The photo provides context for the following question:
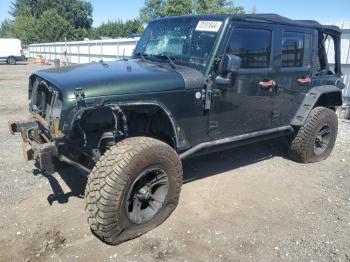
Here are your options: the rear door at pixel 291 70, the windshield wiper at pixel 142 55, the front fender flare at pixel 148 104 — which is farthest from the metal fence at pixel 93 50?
the front fender flare at pixel 148 104

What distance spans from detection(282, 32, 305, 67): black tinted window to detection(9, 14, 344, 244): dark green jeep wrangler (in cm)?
1

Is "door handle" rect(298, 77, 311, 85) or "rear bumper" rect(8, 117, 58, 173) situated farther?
"door handle" rect(298, 77, 311, 85)

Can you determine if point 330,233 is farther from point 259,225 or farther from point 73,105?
point 73,105

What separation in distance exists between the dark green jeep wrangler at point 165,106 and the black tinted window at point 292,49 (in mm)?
Answer: 14

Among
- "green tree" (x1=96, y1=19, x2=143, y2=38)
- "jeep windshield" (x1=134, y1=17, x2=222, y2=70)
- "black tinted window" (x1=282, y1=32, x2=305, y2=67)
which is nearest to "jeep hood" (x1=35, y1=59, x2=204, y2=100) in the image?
"jeep windshield" (x1=134, y1=17, x2=222, y2=70)

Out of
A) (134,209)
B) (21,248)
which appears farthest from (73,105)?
(21,248)

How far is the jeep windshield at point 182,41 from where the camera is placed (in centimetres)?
395

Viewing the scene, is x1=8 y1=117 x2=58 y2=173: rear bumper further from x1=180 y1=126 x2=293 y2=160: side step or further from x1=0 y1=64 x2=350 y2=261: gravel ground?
x1=180 y1=126 x2=293 y2=160: side step

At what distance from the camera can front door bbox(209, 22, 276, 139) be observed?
13.2 feet

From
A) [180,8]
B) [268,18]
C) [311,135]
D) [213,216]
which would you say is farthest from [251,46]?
[180,8]

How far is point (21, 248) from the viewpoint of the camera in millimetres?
3250

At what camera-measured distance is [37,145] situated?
10.9ft

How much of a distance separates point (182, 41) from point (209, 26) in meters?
0.37

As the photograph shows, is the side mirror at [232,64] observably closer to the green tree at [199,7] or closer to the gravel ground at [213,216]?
the gravel ground at [213,216]
